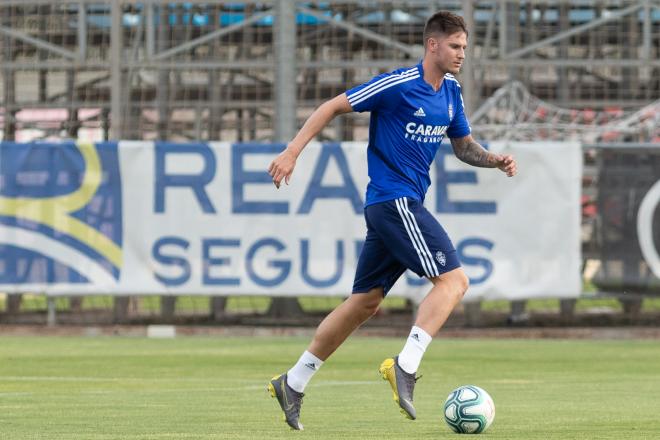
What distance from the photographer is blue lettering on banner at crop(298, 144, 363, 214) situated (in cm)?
1758

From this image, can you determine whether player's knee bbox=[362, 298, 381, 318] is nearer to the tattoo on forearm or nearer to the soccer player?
the soccer player

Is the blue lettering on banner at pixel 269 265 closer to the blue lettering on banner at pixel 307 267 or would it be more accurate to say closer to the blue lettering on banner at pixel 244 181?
the blue lettering on banner at pixel 307 267

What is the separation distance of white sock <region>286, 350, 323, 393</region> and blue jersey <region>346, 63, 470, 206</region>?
0.88 metres

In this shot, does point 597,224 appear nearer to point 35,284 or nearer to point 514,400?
point 35,284

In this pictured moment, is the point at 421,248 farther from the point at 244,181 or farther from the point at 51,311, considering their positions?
the point at 51,311

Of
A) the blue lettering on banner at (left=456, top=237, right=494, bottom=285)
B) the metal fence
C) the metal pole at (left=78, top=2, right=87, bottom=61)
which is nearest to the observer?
the blue lettering on banner at (left=456, top=237, right=494, bottom=285)

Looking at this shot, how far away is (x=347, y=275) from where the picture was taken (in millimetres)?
17531

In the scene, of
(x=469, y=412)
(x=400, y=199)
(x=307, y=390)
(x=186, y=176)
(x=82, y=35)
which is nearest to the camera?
(x=469, y=412)

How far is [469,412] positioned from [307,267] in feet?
32.0

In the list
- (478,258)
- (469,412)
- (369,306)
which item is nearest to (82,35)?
(478,258)

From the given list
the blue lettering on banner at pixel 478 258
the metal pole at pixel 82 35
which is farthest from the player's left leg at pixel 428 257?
the metal pole at pixel 82 35

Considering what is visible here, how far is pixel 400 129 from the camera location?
8406 mm

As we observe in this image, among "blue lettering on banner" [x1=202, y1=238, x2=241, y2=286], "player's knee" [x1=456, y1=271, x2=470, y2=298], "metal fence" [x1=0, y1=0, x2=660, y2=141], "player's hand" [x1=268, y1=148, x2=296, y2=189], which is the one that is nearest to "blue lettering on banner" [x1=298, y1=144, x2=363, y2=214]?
"blue lettering on banner" [x1=202, y1=238, x2=241, y2=286]

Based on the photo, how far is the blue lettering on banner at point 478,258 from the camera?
57.0 feet
